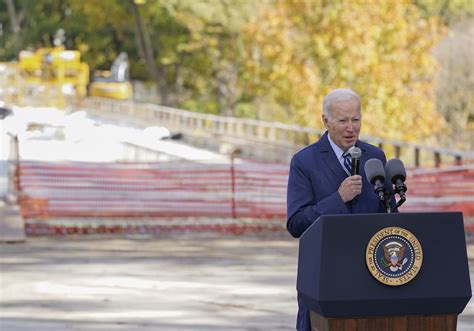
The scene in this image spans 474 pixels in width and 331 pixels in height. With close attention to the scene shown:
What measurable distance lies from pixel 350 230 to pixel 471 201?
14.9 meters

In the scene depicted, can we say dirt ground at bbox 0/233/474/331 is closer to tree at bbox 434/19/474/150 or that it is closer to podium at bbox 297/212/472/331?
podium at bbox 297/212/472/331

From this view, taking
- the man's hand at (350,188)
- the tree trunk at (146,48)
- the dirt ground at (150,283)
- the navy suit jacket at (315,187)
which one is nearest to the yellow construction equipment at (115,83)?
the tree trunk at (146,48)

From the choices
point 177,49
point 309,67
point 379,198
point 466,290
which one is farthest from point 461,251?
point 177,49

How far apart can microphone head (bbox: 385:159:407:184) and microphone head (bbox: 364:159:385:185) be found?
0.11 ft

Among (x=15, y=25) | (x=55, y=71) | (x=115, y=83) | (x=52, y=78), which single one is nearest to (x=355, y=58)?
(x=55, y=71)

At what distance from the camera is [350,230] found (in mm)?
5410

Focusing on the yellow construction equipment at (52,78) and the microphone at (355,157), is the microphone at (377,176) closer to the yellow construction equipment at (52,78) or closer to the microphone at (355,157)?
the microphone at (355,157)

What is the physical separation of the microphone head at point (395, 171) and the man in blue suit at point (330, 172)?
308 mm

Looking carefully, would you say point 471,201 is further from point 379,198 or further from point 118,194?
point 379,198

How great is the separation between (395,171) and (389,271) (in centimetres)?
51

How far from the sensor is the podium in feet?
17.7

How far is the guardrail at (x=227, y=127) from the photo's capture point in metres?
40.9

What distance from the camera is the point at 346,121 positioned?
240 inches

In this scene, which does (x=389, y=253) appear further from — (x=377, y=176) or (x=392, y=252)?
(x=377, y=176)
